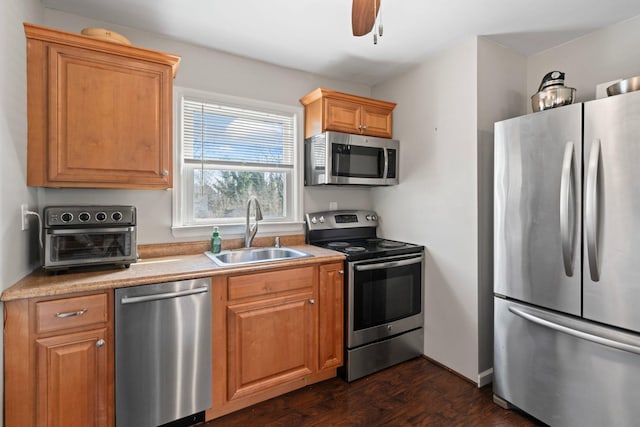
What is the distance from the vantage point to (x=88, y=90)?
1.73 m

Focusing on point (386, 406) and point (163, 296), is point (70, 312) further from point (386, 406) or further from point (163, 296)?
point (386, 406)

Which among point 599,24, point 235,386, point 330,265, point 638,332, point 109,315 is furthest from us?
point 330,265

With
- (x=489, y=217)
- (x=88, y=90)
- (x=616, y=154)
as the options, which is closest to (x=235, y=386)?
(x=88, y=90)

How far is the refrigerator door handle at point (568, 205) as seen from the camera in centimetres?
163

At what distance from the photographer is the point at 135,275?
166cm

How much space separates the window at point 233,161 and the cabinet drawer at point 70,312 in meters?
0.87

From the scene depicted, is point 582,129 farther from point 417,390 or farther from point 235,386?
point 235,386

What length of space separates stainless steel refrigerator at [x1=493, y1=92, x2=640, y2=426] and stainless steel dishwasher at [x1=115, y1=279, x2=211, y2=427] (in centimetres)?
188

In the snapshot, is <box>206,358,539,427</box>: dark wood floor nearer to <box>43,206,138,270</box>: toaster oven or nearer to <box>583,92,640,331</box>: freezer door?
<box>583,92,640,331</box>: freezer door

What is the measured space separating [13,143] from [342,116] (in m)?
2.11

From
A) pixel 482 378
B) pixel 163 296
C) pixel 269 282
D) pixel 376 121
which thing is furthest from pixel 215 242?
pixel 482 378

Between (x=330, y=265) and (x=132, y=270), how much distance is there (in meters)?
1.25

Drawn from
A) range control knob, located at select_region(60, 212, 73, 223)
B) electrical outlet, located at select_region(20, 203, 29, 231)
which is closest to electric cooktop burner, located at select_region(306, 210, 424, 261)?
range control knob, located at select_region(60, 212, 73, 223)

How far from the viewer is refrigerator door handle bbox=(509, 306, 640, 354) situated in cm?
146
